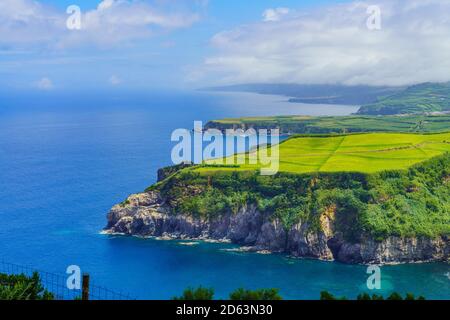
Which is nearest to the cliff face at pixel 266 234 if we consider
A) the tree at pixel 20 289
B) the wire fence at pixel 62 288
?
the wire fence at pixel 62 288

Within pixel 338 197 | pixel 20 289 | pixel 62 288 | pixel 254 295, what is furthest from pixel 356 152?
pixel 20 289

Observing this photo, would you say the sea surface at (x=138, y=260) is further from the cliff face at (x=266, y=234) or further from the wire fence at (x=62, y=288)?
the cliff face at (x=266, y=234)

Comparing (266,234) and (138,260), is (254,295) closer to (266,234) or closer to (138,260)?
(138,260)

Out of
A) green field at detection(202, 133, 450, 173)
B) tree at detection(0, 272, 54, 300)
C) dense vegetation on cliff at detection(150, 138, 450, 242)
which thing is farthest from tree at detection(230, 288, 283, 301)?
green field at detection(202, 133, 450, 173)

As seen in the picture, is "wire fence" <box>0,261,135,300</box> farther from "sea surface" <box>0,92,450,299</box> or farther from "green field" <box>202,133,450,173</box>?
"green field" <box>202,133,450,173</box>
